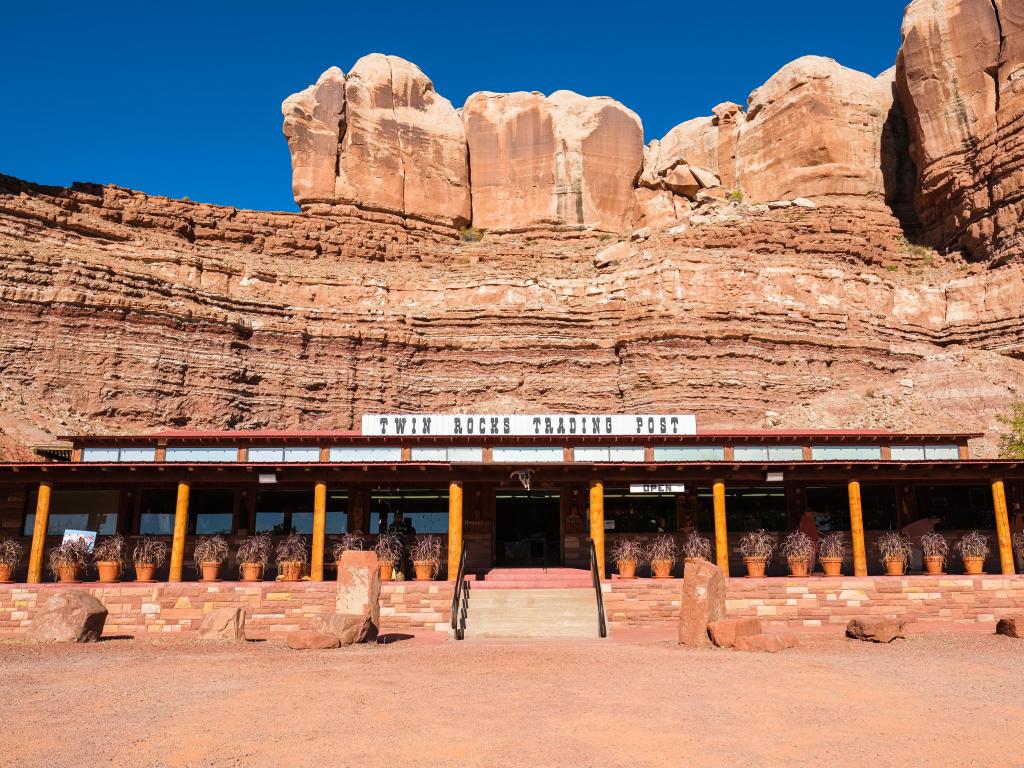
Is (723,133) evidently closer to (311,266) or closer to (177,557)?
(311,266)

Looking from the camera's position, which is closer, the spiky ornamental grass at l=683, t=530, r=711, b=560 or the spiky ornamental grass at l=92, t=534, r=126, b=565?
the spiky ornamental grass at l=92, t=534, r=126, b=565

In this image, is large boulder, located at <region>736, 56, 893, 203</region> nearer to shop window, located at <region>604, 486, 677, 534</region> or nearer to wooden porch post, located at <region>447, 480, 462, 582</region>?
shop window, located at <region>604, 486, 677, 534</region>

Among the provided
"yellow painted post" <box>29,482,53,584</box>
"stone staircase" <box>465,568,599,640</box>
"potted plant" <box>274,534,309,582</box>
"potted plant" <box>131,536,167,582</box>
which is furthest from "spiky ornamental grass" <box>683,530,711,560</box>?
"yellow painted post" <box>29,482,53,584</box>

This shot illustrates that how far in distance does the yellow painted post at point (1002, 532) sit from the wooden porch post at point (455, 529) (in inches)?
535

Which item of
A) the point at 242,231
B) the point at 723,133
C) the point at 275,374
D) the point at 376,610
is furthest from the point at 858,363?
the point at 242,231

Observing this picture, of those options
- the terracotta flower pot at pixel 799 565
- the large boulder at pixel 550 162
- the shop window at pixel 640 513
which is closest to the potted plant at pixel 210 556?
the shop window at pixel 640 513

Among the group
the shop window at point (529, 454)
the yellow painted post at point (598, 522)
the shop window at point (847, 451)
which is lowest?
the yellow painted post at point (598, 522)

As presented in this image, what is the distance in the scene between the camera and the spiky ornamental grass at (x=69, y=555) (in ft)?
62.1

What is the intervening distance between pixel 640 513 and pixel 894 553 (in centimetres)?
666

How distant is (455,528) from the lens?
19172 mm

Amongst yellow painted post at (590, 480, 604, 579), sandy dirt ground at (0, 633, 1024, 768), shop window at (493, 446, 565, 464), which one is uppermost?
shop window at (493, 446, 565, 464)

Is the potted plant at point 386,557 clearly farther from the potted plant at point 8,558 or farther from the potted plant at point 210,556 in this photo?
the potted plant at point 8,558

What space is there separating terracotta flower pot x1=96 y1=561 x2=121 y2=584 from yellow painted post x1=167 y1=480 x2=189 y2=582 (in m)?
1.24

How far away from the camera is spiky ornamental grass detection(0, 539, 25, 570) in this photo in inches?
745
